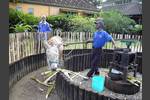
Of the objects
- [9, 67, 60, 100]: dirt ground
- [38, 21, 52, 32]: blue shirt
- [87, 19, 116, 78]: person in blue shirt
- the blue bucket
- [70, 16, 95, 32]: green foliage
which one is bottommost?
[9, 67, 60, 100]: dirt ground

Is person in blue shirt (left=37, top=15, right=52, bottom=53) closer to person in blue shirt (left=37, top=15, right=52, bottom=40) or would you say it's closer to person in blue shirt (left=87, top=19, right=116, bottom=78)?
person in blue shirt (left=37, top=15, right=52, bottom=40)

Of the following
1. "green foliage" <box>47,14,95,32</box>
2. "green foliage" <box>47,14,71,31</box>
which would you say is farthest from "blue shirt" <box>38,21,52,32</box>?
"green foliage" <box>47,14,71,31</box>

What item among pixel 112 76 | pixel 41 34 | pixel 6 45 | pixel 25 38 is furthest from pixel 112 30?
pixel 6 45

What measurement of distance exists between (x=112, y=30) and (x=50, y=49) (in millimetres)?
13847

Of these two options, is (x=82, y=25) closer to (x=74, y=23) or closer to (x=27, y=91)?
(x=74, y=23)

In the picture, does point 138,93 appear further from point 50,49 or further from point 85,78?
point 50,49

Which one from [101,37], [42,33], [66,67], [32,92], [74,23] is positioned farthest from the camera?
[74,23]

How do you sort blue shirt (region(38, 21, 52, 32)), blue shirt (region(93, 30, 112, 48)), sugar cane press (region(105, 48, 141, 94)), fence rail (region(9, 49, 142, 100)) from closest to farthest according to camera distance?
fence rail (region(9, 49, 142, 100)) < sugar cane press (region(105, 48, 141, 94)) < blue shirt (region(93, 30, 112, 48)) < blue shirt (region(38, 21, 52, 32))

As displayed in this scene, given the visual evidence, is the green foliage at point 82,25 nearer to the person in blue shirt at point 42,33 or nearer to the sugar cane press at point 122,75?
the person in blue shirt at point 42,33

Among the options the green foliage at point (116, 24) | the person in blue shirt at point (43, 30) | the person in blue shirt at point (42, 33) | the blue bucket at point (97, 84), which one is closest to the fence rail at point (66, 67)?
the person in blue shirt at point (42, 33)

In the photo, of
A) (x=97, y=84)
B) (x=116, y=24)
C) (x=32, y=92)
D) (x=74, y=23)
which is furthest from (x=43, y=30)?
(x=116, y=24)

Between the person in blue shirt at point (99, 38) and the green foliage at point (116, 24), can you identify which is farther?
the green foliage at point (116, 24)

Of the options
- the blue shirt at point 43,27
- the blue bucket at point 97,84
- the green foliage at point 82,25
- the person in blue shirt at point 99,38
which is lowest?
the blue bucket at point 97,84

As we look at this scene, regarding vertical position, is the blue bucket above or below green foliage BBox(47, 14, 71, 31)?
below
